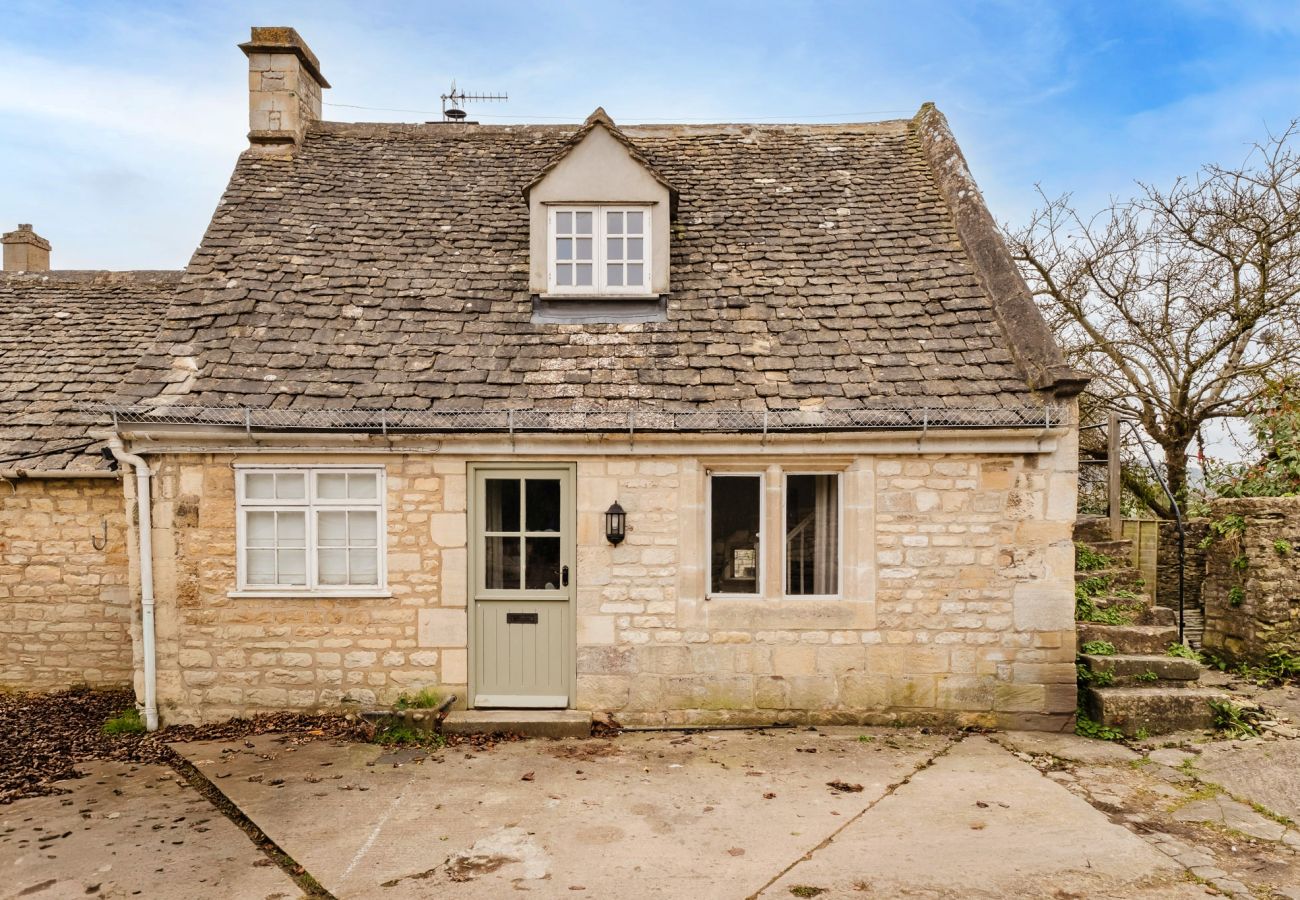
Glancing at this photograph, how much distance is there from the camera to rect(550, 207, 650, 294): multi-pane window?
338 inches

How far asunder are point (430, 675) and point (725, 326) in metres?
4.88

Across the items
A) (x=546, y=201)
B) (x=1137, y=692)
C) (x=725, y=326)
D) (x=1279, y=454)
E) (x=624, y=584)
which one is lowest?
(x=1137, y=692)

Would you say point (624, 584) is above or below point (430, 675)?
above

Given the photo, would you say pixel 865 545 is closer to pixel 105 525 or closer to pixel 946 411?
pixel 946 411

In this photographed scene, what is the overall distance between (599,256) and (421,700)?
5.25 metres

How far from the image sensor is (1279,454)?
10461 millimetres

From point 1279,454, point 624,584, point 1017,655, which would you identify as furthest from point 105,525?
point 1279,454

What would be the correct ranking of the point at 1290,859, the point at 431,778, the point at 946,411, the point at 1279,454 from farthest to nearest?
1. the point at 1279,454
2. the point at 946,411
3. the point at 431,778
4. the point at 1290,859

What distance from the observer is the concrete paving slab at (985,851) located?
4660mm

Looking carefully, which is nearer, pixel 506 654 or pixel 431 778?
pixel 431 778

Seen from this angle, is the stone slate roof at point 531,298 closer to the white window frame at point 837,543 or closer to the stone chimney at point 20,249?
the white window frame at point 837,543

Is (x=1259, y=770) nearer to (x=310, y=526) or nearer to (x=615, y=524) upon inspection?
(x=615, y=524)

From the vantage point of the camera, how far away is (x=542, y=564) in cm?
768

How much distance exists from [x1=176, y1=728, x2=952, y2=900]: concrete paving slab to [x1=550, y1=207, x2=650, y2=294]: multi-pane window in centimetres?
502
